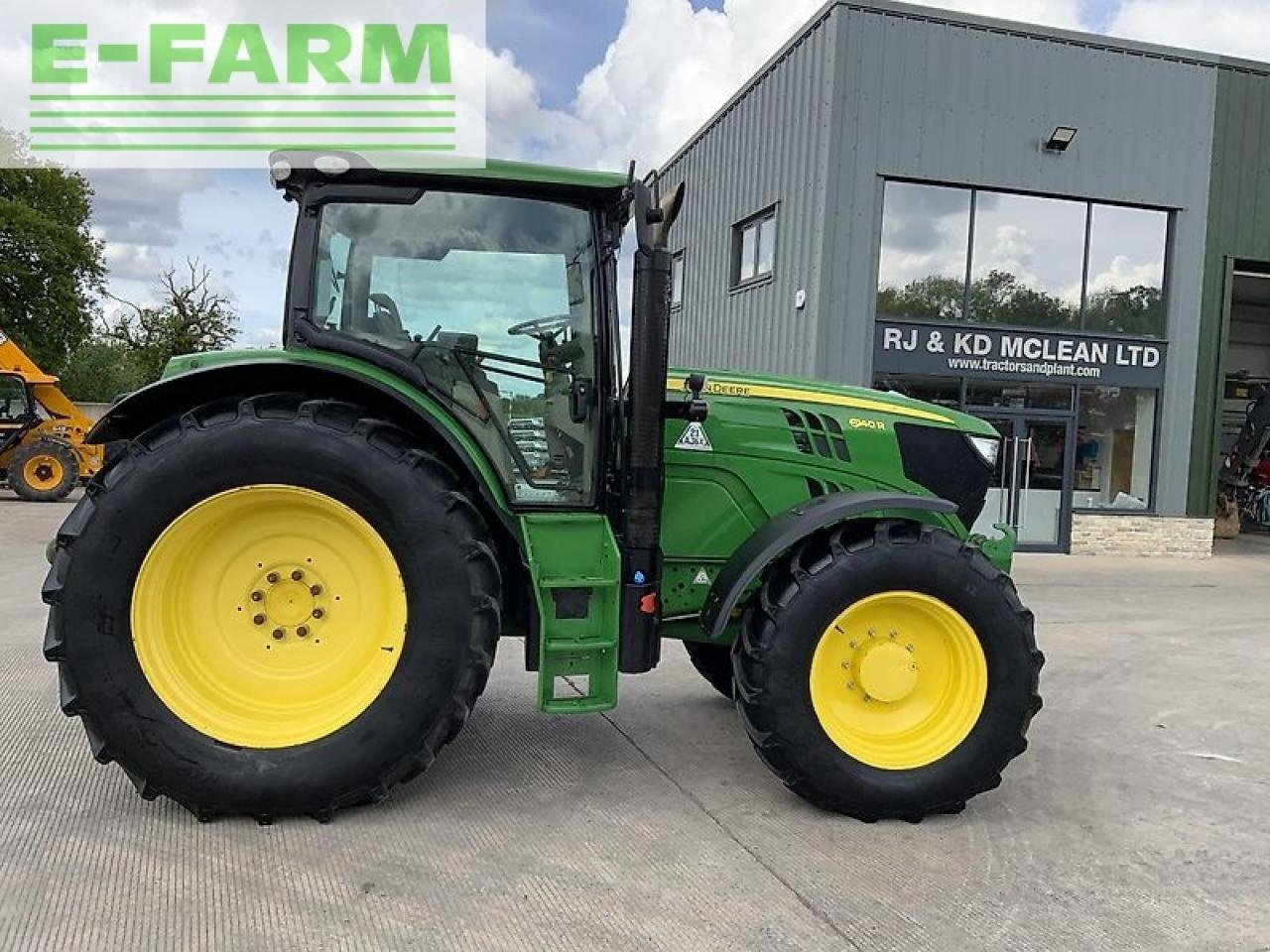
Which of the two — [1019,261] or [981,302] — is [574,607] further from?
[1019,261]

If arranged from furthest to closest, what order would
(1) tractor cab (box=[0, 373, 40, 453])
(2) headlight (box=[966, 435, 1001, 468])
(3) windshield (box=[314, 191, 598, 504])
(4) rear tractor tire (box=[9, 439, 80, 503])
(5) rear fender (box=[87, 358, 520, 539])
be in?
1. (1) tractor cab (box=[0, 373, 40, 453])
2. (4) rear tractor tire (box=[9, 439, 80, 503])
3. (2) headlight (box=[966, 435, 1001, 468])
4. (3) windshield (box=[314, 191, 598, 504])
5. (5) rear fender (box=[87, 358, 520, 539])

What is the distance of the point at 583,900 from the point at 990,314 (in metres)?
11.2

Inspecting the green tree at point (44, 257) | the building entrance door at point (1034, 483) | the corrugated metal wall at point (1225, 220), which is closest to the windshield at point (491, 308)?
the building entrance door at point (1034, 483)

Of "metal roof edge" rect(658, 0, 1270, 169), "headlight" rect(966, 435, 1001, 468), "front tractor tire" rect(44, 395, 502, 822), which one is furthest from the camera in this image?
"metal roof edge" rect(658, 0, 1270, 169)

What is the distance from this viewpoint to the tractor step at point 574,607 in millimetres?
3520

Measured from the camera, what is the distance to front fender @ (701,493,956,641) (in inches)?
142

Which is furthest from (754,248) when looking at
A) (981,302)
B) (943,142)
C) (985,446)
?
(985,446)

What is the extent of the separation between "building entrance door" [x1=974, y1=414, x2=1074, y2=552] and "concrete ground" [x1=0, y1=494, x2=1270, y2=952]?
8.10 meters

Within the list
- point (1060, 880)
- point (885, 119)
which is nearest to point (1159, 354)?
point (885, 119)

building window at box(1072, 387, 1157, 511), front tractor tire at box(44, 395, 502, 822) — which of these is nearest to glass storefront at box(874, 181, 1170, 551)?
building window at box(1072, 387, 1157, 511)

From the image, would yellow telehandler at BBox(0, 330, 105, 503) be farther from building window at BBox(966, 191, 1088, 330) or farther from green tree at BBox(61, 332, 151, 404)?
green tree at BBox(61, 332, 151, 404)

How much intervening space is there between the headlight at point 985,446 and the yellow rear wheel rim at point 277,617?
2597mm

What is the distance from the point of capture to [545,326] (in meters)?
3.74

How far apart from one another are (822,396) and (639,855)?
6.71 feet
